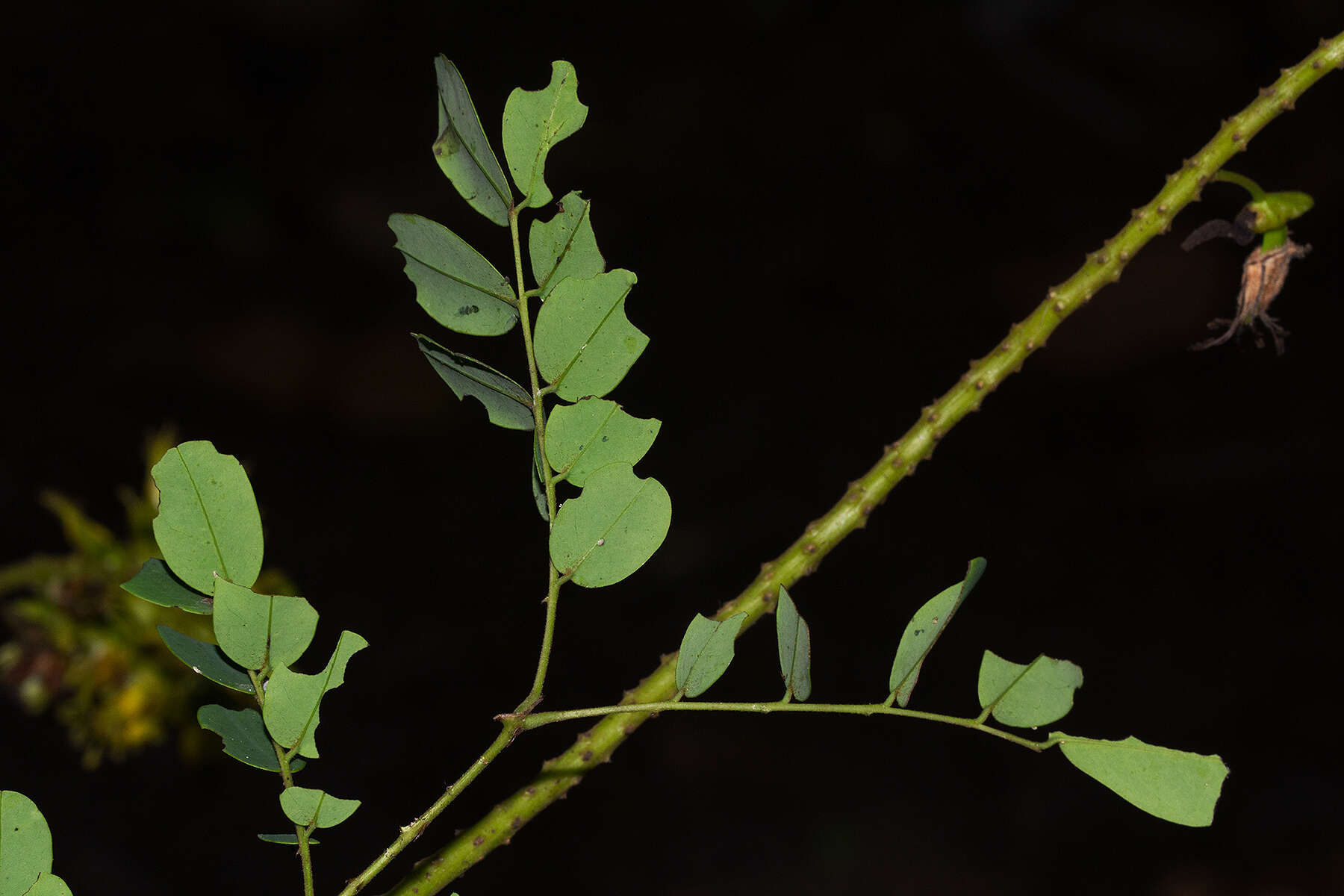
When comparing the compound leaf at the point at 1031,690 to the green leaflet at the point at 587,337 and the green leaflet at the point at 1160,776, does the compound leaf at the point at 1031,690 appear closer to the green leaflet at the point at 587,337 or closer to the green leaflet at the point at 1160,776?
the green leaflet at the point at 1160,776

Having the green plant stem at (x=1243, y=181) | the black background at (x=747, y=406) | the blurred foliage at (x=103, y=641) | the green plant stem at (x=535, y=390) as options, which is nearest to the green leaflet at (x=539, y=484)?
the green plant stem at (x=535, y=390)

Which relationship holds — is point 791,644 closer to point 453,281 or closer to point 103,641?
point 453,281

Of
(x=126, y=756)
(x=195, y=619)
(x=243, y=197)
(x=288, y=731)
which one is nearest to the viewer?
(x=288, y=731)

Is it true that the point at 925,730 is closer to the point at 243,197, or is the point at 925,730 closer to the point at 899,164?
the point at 899,164

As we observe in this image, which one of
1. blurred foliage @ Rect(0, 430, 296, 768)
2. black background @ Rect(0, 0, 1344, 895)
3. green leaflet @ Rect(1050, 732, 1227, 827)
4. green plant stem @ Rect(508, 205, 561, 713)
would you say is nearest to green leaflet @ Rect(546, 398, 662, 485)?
green plant stem @ Rect(508, 205, 561, 713)

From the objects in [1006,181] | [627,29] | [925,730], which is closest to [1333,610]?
[925,730]

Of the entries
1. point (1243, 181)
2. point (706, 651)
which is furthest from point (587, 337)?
point (1243, 181)
